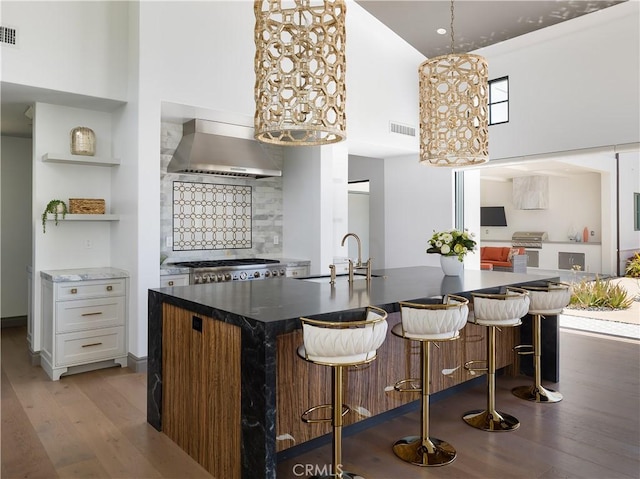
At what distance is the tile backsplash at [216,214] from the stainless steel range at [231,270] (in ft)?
1.45

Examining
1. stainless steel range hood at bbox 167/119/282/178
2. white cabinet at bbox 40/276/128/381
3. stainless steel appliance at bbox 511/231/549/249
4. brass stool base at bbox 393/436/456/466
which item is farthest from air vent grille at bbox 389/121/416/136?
stainless steel appliance at bbox 511/231/549/249

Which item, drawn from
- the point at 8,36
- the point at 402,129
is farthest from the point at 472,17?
the point at 8,36

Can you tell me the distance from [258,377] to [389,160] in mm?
5936

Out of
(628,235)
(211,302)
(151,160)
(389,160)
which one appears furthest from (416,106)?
(628,235)

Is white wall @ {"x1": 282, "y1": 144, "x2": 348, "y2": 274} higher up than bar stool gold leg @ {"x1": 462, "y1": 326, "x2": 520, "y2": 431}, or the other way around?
white wall @ {"x1": 282, "y1": 144, "x2": 348, "y2": 274}

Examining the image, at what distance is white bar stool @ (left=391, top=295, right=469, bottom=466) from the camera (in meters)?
2.53

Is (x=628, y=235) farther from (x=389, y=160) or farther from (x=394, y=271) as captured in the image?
(x=394, y=271)

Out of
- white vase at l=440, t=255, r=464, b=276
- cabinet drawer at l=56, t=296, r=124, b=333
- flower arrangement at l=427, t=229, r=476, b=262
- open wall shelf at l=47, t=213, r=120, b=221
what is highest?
open wall shelf at l=47, t=213, r=120, b=221

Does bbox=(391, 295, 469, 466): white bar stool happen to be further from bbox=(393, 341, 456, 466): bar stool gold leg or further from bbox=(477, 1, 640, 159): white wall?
bbox=(477, 1, 640, 159): white wall

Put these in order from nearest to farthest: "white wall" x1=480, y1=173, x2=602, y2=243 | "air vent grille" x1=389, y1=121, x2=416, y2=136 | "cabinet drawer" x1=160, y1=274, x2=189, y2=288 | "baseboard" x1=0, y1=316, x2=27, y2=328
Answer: "cabinet drawer" x1=160, y1=274, x2=189, y2=288 < "baseboard" x1=0, y1=316, x2=27, y2=328 < "air vent grille" x1=389, y1=121, x2=416, y2=136 < "white wall" x1=480, y1=173, x2=602, y2=243

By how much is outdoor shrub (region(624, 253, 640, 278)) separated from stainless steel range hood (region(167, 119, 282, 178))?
9548 millimetres

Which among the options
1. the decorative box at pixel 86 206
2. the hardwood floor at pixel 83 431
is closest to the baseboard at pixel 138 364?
the hardwood floor at pixel 83 431

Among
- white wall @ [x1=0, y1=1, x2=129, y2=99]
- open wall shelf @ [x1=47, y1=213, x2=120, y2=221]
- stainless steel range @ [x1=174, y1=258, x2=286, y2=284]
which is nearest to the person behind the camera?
white wall @ [x1=0, y1=1, x2=129, y2=99]

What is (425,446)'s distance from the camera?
2.63 metres
